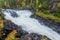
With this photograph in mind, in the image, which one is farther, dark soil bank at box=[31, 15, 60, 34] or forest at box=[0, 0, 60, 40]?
forest at box=[0, 0, 60, 40]

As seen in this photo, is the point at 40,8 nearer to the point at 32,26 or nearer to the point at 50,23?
the point at 50,23

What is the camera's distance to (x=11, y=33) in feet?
42.5

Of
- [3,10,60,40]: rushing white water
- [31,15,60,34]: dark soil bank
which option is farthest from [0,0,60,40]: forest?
[3,10,60,40]: rushing white water

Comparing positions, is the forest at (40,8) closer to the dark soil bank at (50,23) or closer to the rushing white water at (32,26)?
the dark soil bank at (50,23)

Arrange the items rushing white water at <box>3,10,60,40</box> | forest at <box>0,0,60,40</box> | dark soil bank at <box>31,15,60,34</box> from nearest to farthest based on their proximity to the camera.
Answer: rushing white water at <box>3,10,60,40</box>
dark soil bank at <box>31,15,60,34</box>
forest at <box>0,0,60,40</box>

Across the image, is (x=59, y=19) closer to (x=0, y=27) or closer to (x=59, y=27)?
(x=59, y=27)

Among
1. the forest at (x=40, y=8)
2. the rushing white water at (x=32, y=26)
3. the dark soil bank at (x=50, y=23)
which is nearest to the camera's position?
the rushing white water at (x=32, y=26)

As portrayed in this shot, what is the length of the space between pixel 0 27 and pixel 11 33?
0.94m

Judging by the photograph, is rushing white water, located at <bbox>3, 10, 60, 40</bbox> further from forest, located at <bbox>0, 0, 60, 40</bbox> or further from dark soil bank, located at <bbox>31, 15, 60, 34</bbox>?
forest, located at <bbox>0, 0, 60, 40</bbox>

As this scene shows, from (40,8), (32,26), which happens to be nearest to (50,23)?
(32,26)

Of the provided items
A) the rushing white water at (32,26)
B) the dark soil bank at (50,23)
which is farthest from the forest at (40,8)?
the rushing white water at (32,26)

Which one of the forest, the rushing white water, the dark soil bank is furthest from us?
the forest

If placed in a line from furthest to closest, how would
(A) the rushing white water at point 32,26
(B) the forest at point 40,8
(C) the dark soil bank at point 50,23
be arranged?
(B) the forest at point 40,8, (C) the dark soil bank at point 50,23, (A) the rushing white water at point 32,26

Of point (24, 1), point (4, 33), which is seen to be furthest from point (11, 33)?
point (24, 1)
